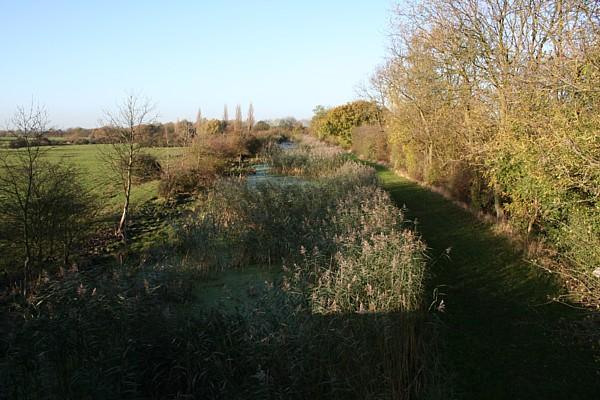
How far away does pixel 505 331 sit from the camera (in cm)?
505

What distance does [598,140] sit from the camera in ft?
18.8

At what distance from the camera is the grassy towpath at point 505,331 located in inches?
156

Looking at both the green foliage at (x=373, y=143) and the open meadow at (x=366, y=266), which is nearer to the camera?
the open meadow at (x=366, y=266)

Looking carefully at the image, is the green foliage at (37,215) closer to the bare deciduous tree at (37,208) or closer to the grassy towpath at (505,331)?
the bare deciduous tree at (37,208)

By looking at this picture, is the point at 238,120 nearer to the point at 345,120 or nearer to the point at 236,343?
the point at 345,120

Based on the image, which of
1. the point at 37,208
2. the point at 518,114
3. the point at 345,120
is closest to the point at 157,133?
the point at 37,208

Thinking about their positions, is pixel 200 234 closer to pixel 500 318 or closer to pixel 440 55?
pixel 500 318

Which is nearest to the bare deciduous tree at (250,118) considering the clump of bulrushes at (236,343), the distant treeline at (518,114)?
the distant treeline at (518,114)

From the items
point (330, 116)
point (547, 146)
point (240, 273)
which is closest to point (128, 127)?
point (240, 273)

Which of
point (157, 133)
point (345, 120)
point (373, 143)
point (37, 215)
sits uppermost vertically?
point (345, 120)

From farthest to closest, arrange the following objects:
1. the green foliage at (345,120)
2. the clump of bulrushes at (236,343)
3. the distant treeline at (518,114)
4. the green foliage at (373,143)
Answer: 1. the green foliage at (345,120)
2. the green foliage at (373,143)
3. the distant treeline at (518,114)
4. the clump of bulrushes at (236,343)

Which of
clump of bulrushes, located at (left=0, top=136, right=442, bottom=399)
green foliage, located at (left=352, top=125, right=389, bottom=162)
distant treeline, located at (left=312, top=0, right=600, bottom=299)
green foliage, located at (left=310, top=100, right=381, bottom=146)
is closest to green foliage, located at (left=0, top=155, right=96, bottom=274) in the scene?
clump of bulrushes, located at (left=0, top=136, right=442, bottom=399)

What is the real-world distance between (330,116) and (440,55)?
27.7 meters

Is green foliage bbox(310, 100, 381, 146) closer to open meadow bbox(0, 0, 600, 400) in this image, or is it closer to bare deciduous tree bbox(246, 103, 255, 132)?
bare deciduous tree bbox(246, 103, 255, 132)
